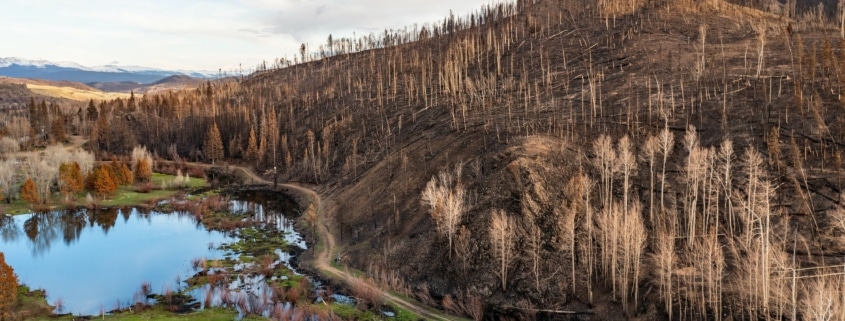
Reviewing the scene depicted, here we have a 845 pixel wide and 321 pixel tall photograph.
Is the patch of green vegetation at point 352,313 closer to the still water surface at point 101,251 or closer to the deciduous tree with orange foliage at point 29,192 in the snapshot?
the still water surface at point 101,251

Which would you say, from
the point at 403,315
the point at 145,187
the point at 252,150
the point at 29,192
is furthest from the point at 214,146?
the point at 403,315

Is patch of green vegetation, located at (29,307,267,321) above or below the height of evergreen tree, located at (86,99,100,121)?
below

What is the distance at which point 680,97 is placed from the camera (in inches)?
2569

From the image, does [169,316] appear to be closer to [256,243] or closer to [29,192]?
[256,243]

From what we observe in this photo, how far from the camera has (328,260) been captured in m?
54.8

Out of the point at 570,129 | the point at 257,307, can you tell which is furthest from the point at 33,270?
the point at 570,129

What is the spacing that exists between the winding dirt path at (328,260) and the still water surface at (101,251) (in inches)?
468

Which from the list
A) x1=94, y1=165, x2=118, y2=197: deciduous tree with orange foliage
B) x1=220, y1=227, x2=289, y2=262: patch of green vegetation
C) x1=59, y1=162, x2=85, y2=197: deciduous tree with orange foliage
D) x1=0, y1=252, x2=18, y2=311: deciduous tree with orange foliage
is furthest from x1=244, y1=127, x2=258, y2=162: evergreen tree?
x1=0, y1=252, x2=18, y2=311: deciduous tree with orange foliage

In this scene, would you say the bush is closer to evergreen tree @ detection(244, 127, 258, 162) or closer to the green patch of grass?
evergreen tree @ detection(244, 127, 258, 162)

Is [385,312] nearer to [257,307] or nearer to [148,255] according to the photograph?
[257,307]

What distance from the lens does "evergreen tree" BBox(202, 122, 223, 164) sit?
126 m

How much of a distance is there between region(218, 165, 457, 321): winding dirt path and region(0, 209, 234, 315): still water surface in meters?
11.9

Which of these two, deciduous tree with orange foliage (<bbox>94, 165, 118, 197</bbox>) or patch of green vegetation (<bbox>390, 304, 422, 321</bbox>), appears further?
deciduous tree with orange foliage (<bbox>94, 165, 118, 197</bbox>)

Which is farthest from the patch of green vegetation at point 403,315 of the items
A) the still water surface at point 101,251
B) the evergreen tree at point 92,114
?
the evergreen tree at point 92,114
